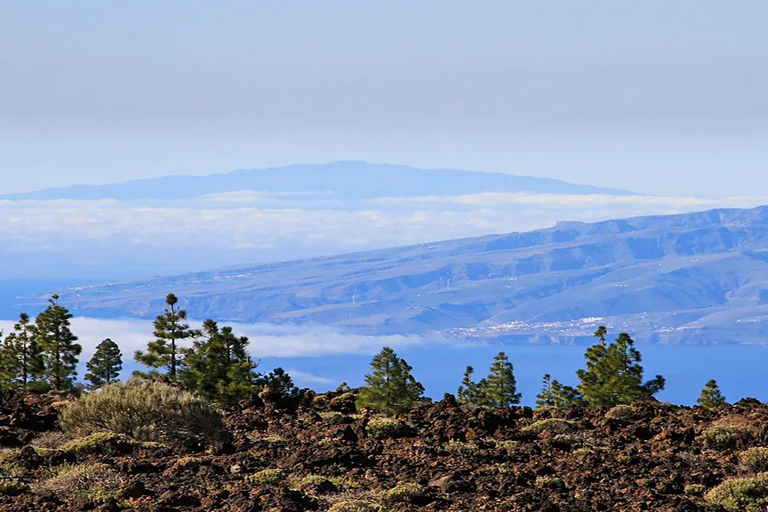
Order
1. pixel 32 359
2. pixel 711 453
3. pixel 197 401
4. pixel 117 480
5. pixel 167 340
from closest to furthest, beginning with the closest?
pixel 117 480
pixel 711 453
pixel 197 401
pixel 167 340
pixel 32 359

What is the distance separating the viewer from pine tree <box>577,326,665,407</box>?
45219 millimetres

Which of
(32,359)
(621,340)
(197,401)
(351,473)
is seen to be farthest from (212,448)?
(32,359)

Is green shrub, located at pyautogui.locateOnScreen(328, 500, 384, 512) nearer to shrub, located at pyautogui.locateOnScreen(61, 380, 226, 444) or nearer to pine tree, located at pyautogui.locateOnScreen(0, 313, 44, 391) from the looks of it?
shrub, located at pyautogui.locateOnScreen(61, 380, 226, 444)

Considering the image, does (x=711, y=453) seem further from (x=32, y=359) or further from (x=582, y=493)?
(x=32, y=359)

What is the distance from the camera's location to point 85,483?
16.4m

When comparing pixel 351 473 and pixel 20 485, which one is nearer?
pixel 20 485

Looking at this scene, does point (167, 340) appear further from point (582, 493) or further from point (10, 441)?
point (582, 493)

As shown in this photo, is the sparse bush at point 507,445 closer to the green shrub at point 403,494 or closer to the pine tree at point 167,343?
the green shrub at point 403,494

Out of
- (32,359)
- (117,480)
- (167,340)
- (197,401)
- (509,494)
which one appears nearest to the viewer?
(509,494)

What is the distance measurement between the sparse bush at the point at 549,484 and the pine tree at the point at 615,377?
28.0m

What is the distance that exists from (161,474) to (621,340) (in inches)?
1370

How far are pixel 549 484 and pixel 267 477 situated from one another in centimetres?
455

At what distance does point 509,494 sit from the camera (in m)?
15.7

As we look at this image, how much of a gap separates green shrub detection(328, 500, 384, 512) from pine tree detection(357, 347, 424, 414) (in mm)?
13439
